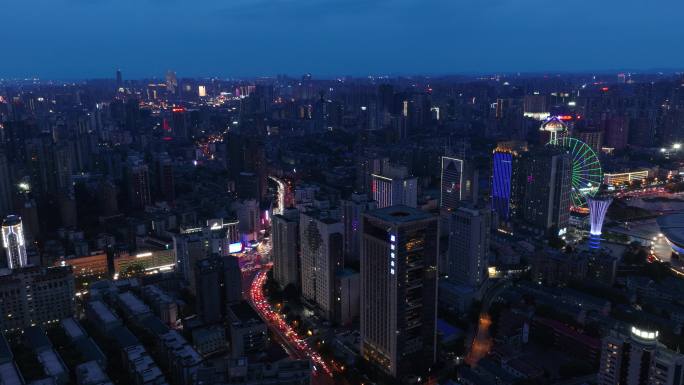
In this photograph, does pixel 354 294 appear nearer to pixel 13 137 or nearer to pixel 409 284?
pixel 409 284

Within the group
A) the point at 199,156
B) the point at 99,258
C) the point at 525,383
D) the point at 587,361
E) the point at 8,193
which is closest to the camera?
the point at 525,383

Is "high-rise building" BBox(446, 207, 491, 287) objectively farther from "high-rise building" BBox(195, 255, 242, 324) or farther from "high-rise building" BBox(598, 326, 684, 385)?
"high-rise building" BBox(195, 255, 242, 324)

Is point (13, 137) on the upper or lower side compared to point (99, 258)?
upper

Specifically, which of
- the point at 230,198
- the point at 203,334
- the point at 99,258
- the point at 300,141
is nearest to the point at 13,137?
the point at 230,198

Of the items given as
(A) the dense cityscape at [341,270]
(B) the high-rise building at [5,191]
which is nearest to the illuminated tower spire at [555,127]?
(A) the dense cityscape at [341,270]

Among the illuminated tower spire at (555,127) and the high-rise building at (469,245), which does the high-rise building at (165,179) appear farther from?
the illuminated tower spire at (555,127)
